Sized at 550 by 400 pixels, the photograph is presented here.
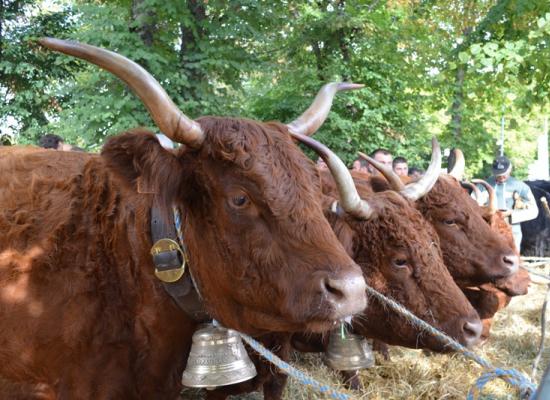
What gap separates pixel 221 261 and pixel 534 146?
43096 millimetres

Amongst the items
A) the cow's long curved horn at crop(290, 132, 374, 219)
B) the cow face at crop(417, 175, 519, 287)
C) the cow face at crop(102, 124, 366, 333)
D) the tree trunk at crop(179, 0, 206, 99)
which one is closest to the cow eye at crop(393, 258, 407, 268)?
the cow's long curved horn at crop(290, 132, 374, 219)

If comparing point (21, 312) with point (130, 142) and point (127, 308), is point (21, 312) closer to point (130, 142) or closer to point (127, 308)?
point (127, 308)

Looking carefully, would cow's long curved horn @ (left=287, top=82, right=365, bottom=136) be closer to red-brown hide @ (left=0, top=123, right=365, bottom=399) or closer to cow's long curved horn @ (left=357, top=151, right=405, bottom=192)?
red-brown hide @ (left=0, top=123, right=365, bottom=399)

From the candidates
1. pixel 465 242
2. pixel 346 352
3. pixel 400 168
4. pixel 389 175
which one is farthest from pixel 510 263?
pixel 400 168

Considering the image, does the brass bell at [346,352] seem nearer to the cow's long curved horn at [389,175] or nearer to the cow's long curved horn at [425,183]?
the cow's long curved horn at [425,183]

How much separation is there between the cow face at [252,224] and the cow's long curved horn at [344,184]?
0.46 m

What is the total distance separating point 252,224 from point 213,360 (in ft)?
2.54

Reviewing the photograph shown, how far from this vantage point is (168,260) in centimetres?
249

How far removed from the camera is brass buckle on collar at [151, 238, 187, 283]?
8.16 feet

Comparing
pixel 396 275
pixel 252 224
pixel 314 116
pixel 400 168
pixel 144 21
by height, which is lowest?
pixel 396 275

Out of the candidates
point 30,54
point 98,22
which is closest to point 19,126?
point 30,54

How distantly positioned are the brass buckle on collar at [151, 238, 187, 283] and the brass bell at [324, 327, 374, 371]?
5.18ft

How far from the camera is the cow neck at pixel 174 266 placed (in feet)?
8.17

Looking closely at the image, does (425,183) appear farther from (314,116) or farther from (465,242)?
(314,116)
